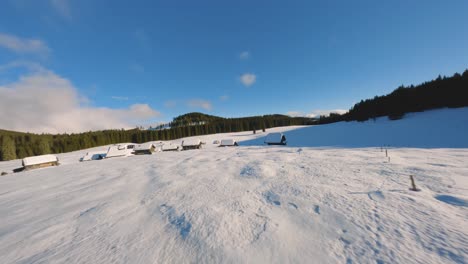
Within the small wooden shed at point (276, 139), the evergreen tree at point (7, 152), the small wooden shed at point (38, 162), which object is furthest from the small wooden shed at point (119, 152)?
the evergreen tree at point (7, 152)

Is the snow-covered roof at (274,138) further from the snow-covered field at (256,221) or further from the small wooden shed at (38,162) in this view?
the small wooden shed at (38,162)

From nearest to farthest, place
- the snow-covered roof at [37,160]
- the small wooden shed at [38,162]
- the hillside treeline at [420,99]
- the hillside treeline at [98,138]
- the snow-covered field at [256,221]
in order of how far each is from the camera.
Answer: the snow-covered field at [256,221] < the small wooden shed at [38,162] < the snow-covered roof at [37,160] < the hillside treeline at [420,99] < the hillside treeline at [98,138]

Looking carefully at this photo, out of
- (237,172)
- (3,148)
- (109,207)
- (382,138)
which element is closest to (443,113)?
(382,138)

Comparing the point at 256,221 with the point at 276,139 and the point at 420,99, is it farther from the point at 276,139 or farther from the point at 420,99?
the point at 420,99

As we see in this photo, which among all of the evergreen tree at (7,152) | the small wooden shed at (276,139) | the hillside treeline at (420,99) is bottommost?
the small wooden shed at (276,139)

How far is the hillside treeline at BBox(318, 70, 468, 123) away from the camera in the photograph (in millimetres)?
36156

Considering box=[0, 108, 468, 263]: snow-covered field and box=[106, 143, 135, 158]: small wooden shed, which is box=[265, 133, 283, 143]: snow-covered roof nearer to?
box=[0, 108, 468, 263]: snow-covered field

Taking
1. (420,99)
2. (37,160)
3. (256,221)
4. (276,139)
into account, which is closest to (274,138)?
(276,139)

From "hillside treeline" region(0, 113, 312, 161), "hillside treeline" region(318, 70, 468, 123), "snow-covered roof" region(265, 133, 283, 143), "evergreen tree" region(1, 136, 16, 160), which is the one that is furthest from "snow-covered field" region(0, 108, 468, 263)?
"hillside treeline" region(0, 113, 312, 161)

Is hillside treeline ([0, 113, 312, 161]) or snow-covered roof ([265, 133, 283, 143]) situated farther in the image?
hillside treeline ([0, 113, 312, 161])

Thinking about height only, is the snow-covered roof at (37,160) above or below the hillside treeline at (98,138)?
below

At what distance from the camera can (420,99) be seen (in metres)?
42.1

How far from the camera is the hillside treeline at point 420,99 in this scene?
3616 cm

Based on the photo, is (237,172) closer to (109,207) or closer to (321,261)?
(109,207)
